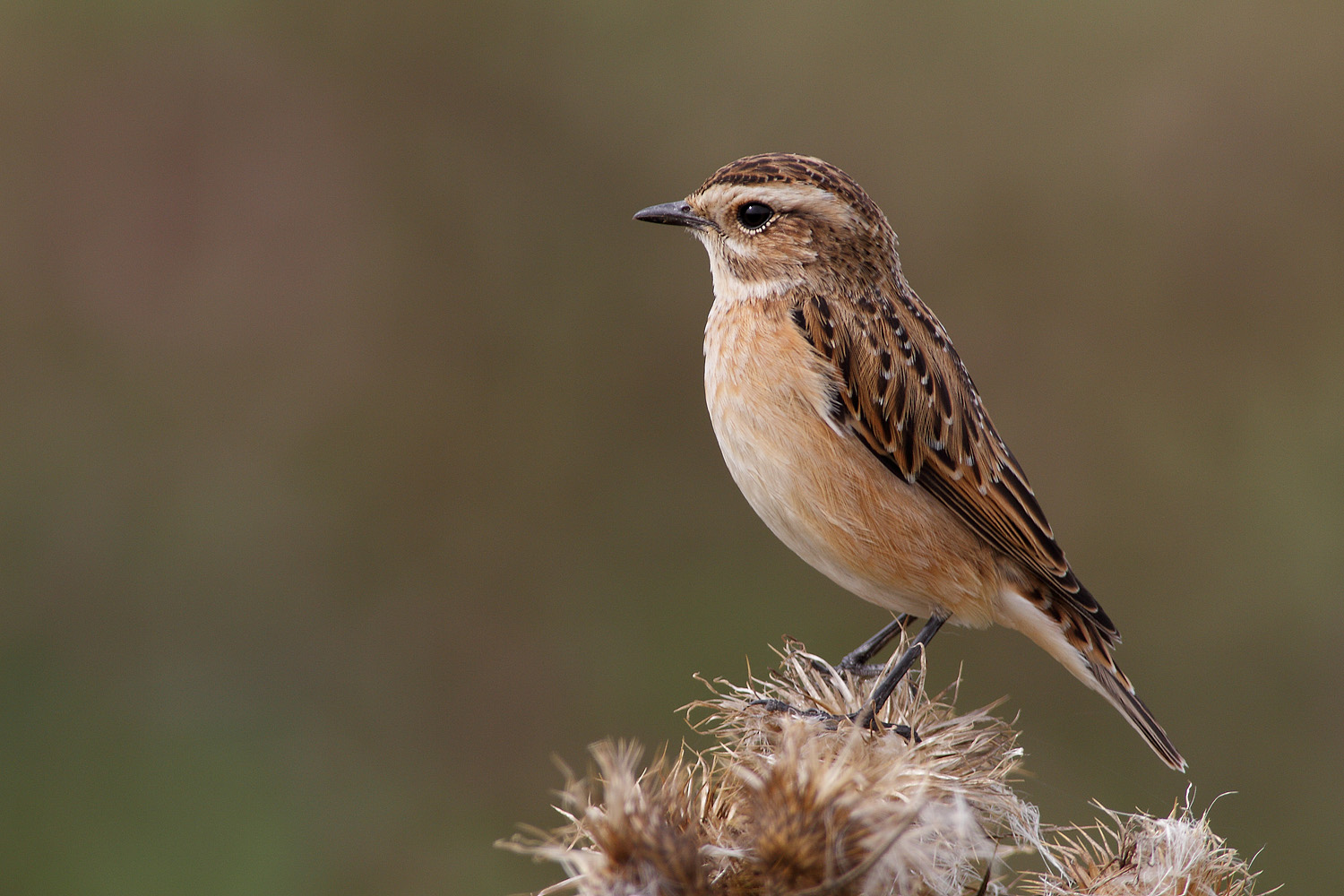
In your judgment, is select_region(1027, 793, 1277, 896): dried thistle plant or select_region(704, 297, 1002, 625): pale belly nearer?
select_region(1027, 793, 1277, 896): dried thistle plant

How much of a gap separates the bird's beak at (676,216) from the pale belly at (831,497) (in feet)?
2.45

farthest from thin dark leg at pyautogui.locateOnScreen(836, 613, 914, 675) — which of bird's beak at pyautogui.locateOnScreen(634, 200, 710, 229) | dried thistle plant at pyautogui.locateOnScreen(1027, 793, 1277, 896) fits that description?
bird's beak at pyautogui.locateOnScreen(634, 200, 710, 229)

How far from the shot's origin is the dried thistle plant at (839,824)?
3.51m

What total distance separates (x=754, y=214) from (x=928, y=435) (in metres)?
1.36

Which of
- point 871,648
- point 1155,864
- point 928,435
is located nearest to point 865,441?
point 928,435

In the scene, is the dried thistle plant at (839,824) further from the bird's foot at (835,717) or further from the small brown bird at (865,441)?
the small brown bird at (865,441)

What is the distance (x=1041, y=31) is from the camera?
980 cm

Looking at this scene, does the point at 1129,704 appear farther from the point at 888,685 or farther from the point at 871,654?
the point at 888,685

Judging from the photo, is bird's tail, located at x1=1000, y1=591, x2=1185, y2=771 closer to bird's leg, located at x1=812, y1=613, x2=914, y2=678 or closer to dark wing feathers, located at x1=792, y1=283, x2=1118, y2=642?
dark wing feathers, located at x1=792, y1=283, x2=1118, y2=642

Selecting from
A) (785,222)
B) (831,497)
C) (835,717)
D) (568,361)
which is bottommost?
(835,717)

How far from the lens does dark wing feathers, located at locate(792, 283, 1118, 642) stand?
17.7ft

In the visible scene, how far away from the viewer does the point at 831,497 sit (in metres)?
5.27

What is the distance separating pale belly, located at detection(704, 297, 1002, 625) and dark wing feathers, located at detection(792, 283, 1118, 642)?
0.25 feet

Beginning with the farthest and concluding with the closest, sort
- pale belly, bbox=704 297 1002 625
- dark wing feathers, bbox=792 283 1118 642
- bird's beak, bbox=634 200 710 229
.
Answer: bird's beak, bbox=634 200 710 229 < dark wing feathers, bbox=792 283 1118 642 < pale belly, bbox=704 297 1002 625
